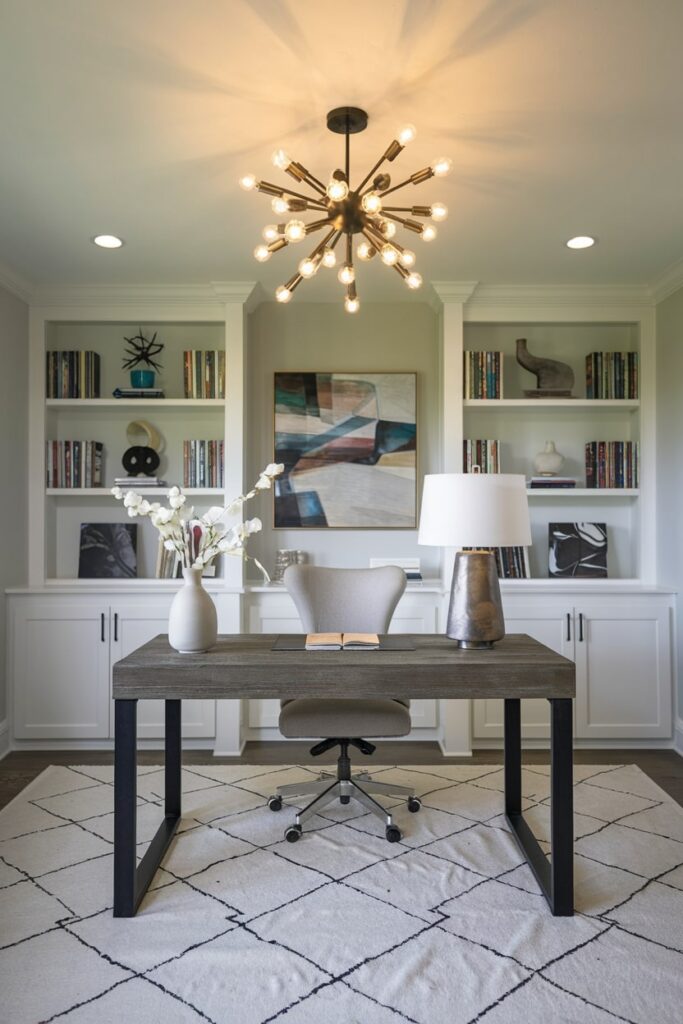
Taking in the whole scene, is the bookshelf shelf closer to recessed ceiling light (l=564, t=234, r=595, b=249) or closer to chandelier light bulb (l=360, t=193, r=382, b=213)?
recessed ceiling light (l=564, t=234, r=595, b=249)

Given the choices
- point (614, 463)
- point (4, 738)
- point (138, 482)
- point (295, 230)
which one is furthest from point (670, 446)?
point (4, 738)

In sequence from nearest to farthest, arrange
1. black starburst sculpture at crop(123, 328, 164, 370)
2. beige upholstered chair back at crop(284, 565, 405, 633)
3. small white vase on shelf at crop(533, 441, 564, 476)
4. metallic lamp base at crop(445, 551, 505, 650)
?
metallic lamp base at crop(445, 551, 505, 650) → beige upholstered chair back at crop(284, 565, 405, 633) → small white vase on shelf at crop(533, 441, 564, 476) → black starburst sculpture at crop(123, 328, 164, 370)

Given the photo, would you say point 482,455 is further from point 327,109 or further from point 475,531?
point 327,109

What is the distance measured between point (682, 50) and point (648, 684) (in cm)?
300

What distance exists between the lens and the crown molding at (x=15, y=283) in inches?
147

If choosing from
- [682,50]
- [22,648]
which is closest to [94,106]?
[682,50]

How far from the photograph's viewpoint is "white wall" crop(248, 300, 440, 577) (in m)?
4.37

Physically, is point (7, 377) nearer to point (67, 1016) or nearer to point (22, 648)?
point (22, 648)

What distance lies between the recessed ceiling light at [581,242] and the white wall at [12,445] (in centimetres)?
284

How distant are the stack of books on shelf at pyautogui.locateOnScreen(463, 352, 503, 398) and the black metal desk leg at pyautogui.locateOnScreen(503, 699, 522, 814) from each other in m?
1.82

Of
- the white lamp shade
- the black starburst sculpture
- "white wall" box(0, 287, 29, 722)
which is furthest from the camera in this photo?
the black starburst sculpture

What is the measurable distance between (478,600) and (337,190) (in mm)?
1424

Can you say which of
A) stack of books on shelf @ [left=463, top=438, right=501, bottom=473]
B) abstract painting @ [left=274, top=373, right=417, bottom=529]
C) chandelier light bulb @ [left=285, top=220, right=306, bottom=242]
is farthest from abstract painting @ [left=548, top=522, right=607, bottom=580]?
chandelier light bulb @ [left=285, top=220, right=306, bottom=242]

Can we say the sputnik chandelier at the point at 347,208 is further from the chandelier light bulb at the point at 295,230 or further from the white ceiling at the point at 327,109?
the white ceiling at the point at 327,109
